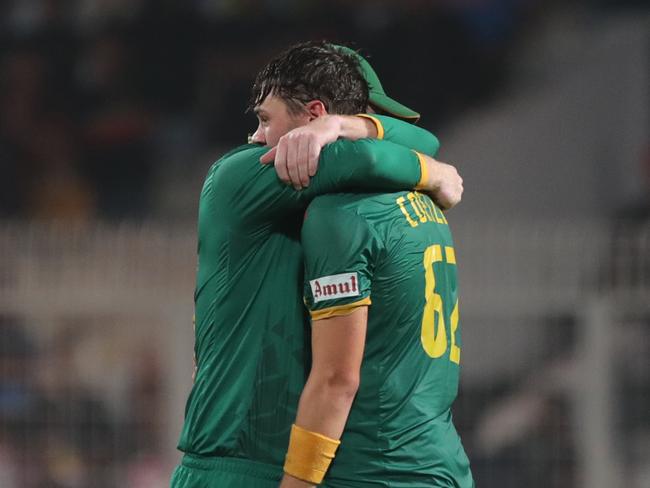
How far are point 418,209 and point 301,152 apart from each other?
33 cm

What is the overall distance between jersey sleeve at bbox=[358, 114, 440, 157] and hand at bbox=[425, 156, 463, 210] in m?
0.06

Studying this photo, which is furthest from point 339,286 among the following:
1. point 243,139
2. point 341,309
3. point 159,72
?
point 159,72

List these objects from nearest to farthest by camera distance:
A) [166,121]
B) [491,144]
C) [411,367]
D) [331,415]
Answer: [331,415] < [411,367] < [491,144] < [166,121]

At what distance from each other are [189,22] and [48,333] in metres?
6.13

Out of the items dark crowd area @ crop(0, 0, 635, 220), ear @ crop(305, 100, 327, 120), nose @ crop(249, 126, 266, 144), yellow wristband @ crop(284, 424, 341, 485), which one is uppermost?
dark crowd area @ crop(0, 0, 635, 220)

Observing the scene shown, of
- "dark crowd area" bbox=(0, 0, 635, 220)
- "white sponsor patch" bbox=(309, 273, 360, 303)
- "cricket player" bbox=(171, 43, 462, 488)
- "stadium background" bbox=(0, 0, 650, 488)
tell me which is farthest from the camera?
"dark crowd area" bbox=(0, 0, 635, 220)

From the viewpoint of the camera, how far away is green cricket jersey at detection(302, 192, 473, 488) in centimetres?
231

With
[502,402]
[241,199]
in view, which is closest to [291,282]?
[241,199]

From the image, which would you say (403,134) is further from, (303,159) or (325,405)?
(325,405)

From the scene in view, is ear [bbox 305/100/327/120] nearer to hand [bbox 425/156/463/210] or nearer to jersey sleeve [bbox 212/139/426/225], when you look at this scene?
jersey sleeve [bbox 212/139/426/225]

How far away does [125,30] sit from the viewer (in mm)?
11914

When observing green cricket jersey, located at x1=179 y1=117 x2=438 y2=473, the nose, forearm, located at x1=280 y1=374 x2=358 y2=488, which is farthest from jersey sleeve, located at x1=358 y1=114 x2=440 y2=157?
forearm, located at x1=280 y1=374 x2=358 y2=488

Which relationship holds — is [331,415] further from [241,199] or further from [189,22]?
[189,22]

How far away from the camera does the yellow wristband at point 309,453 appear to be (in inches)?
90.6
